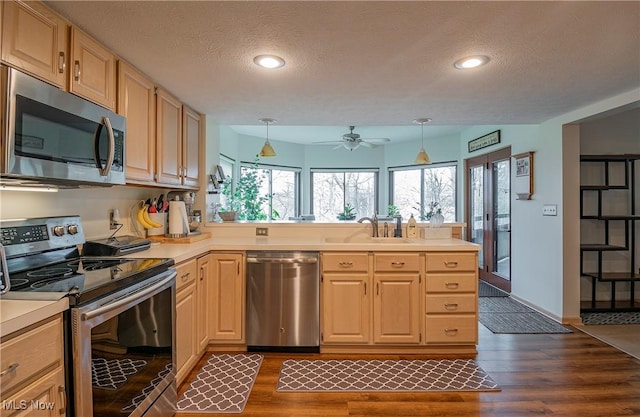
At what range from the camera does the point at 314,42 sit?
6.18ft

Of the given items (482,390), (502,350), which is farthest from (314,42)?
(502,350)

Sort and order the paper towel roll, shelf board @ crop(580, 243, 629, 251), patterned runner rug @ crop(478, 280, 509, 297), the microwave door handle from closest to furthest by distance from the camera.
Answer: the microwave door handle < the paper towel roll < shelf board @ crop(580, 243, 629, 251) < patterned runner rug @ crop(478, 280, 509, 297)

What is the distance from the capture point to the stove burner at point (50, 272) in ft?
5.10

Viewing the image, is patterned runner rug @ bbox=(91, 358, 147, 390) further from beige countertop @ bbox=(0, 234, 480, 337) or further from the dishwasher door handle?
the dishwasher door handle

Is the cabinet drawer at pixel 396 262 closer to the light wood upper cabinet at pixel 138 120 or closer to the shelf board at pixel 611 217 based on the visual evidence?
the light wood upper cabinet at pixel 138 120

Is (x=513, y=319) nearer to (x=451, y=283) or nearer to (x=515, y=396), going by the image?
(x=451, y=283)

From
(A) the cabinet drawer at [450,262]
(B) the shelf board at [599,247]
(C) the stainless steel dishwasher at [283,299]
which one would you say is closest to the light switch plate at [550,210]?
(B) the shelf board at [599,247]

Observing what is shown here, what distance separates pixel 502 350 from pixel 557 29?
7.88ft

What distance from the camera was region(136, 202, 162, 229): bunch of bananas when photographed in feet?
8.95

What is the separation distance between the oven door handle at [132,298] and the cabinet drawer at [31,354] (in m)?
0.11

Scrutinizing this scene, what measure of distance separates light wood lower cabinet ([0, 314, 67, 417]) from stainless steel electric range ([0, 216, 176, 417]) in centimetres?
5

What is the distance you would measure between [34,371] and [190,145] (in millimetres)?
2347

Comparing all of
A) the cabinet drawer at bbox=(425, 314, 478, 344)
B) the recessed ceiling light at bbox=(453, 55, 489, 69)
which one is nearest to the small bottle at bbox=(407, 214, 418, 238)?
the cabinet drawer at bbox=(425, 314, 478, 344)

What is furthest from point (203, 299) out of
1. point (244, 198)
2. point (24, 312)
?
point (244, 198)
